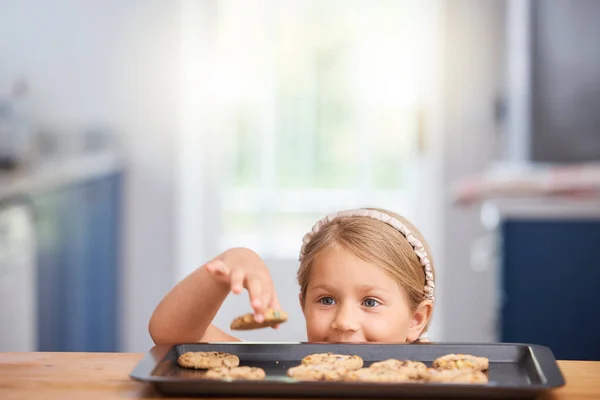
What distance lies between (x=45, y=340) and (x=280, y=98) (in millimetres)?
1925

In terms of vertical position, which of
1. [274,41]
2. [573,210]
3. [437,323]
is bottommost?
[437,323]

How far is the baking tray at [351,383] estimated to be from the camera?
2.63 ft

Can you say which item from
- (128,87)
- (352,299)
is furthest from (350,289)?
(128,87)

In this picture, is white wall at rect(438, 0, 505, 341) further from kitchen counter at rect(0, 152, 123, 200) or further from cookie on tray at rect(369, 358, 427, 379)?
cookie on tray at rect(369, 358, 427, 379)

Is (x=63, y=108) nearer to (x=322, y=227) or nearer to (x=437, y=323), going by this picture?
(x=437, y=323)

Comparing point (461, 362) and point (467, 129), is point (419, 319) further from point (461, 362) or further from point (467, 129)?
point (467, 129)

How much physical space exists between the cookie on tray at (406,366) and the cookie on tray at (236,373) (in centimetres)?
10

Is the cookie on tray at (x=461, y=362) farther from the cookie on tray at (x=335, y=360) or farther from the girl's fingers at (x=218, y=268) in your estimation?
the girl's fingers at (x=218, y=268)

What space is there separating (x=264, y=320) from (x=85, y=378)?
7.3 inches

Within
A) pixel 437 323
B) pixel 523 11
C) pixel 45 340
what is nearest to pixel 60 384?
pixel 45 340

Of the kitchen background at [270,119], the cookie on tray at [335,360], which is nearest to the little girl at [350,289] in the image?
the cookie on tray at [335,360]

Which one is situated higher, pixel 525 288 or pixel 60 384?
pixel 60 384

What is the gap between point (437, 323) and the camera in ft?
14.4

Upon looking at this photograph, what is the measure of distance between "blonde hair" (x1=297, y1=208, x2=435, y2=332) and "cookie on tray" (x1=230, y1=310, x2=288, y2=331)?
0.32m
